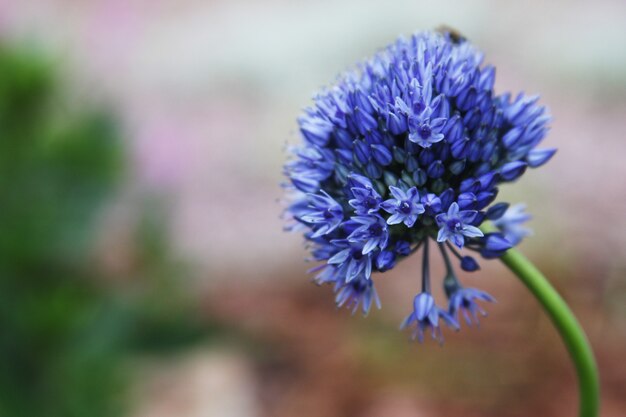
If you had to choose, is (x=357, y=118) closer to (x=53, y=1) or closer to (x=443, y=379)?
(x=443, y=379)

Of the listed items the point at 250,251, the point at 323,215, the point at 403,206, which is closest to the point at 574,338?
the point at 403,206

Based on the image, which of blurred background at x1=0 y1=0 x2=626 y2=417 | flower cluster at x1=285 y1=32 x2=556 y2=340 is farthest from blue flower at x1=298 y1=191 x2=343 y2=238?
blurred background at x1=0 y1=0 x2=626 y2=417

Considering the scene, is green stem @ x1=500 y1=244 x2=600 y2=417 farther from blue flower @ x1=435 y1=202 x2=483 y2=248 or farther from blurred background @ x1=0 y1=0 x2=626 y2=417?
blurred background @ x1=0 y1=0 x2=626 y2=417

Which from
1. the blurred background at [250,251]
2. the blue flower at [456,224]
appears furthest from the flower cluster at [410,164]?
the blurred background at [250,251]

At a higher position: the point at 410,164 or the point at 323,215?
the point at 410,164

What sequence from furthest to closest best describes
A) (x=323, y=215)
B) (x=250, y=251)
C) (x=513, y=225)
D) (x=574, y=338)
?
1. (x=250, y=251)
2. (x=513, y=225)
3. (x=323, y=215)
4. (x=574, y=338)

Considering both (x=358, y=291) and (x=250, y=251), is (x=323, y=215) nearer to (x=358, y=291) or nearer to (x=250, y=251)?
(x=358, y=291)

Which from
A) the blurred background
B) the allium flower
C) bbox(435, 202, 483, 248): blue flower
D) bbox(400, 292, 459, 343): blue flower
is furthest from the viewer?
the blurred background

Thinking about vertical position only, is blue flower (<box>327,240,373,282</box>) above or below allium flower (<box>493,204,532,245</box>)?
below

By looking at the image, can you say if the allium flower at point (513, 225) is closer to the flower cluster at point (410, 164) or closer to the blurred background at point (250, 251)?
the flower cluster at point (410, 164)
